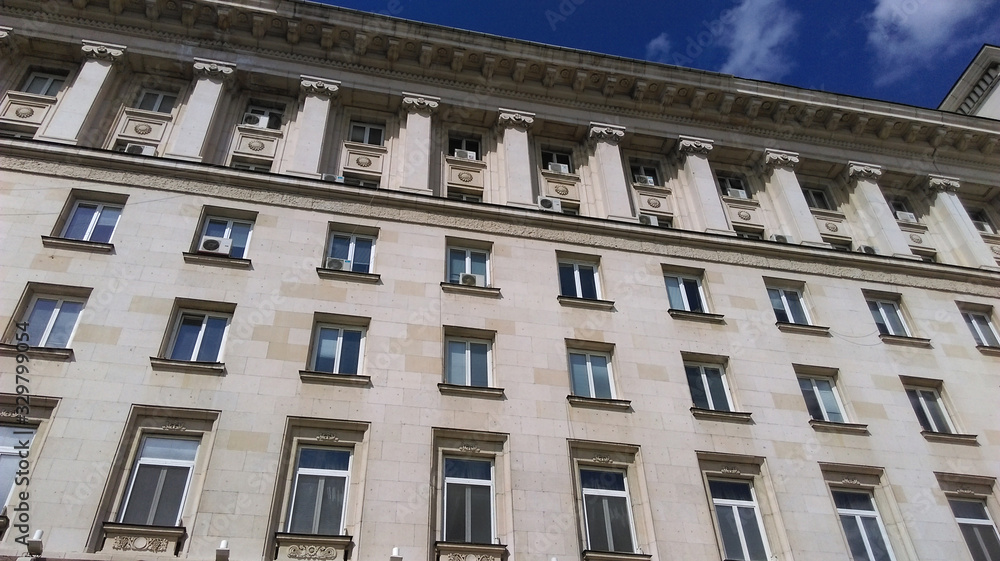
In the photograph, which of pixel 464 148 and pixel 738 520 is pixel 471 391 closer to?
pixel 738 520

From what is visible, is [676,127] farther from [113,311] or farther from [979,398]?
[113,311]

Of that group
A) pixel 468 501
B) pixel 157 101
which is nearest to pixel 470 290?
pixel 468 501

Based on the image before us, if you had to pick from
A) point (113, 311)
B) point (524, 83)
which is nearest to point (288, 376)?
point (113, 311)

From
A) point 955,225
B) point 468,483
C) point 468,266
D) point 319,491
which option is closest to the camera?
point 319,491

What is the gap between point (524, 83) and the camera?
2542 cm

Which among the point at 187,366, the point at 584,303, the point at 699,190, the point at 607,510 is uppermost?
the point at 699,190

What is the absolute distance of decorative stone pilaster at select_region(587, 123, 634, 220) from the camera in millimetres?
22797

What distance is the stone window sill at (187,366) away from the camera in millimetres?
15688

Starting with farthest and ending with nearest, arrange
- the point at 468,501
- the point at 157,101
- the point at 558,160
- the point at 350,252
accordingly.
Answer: the point at 558,160 → the point at 157,101 → the point at 350,252 → the point at 468,501

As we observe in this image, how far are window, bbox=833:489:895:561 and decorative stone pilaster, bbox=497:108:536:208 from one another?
11431mm

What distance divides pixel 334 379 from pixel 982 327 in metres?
20.0

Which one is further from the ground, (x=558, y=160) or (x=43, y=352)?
(x=558, y=160)

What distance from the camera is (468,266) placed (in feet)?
65.9

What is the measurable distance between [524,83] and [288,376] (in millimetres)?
14110
